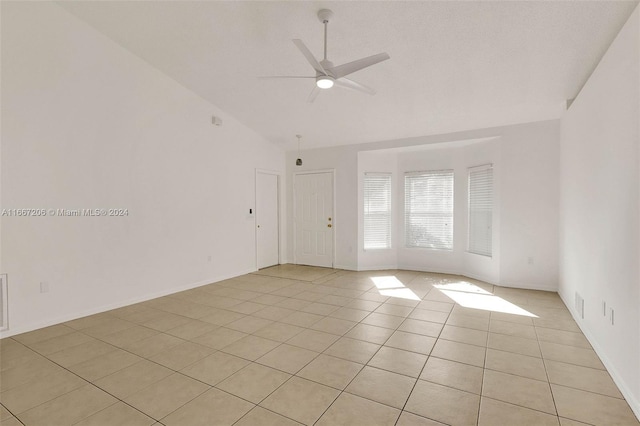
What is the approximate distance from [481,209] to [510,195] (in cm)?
59

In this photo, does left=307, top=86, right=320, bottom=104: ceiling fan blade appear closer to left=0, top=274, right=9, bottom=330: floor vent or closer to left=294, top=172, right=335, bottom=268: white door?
left=294, top=172, right=335, bottom=268: white door

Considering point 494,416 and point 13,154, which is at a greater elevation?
point 13,154

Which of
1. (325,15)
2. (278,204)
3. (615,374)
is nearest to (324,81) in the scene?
(325,15)

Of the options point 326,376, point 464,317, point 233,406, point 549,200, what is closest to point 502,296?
point 464,317

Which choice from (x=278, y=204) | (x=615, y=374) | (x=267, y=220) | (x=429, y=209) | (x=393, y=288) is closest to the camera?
(x=615, y=374)

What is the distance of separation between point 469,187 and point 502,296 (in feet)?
6.73

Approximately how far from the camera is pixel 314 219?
6957 millimetres

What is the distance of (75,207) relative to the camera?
12.5 ft

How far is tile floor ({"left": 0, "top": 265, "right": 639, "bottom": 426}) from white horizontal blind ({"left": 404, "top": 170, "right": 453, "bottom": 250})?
1896mm

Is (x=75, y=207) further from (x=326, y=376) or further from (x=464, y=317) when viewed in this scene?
(x=464, y=317)

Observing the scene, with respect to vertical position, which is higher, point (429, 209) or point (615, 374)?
point (429, 209)

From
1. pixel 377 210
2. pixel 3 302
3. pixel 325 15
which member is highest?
pixel 325 15

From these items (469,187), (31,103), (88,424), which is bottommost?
(88,424)

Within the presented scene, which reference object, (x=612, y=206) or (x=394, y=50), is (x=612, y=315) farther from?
(x=394, y=50)
